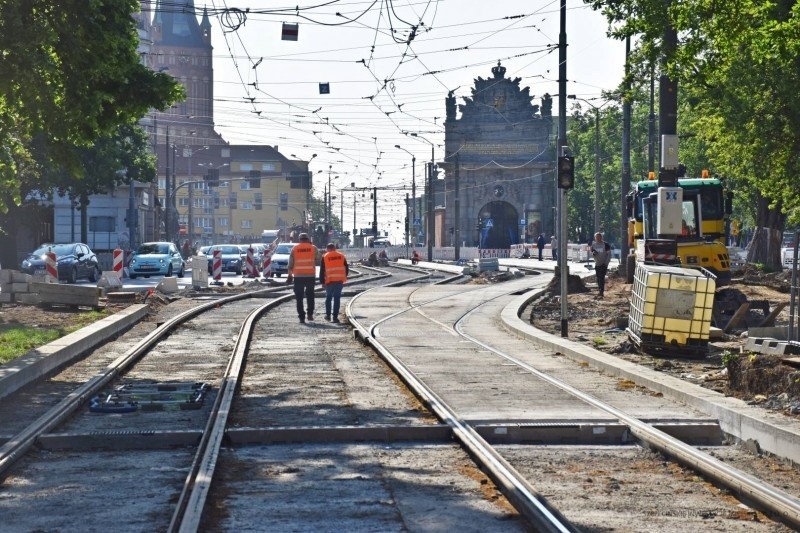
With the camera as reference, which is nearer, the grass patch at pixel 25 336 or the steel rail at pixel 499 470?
the steel rail at pixel 499 470

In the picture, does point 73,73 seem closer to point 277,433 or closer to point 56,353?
point 56,353

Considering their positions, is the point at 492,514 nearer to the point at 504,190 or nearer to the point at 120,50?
the point at 120,50

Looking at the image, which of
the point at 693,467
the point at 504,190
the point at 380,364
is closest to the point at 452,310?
the point at 380,364

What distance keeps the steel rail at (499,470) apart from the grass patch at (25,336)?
553cm

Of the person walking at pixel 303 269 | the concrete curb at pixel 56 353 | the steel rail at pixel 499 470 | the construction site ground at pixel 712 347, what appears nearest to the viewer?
the steel rail at pixel 499 470

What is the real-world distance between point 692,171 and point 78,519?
6464 cm

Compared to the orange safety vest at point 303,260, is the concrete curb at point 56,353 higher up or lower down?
lower down

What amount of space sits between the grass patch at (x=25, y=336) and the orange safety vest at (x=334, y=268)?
15.1 feet

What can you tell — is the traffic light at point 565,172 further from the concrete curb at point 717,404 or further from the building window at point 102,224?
the building window at point 102,224

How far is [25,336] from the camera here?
66.9 ft

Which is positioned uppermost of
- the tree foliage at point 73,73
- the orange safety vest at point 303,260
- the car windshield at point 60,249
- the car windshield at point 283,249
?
the tree foliage at point 73,73

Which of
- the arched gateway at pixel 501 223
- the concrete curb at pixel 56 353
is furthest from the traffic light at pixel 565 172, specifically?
the arched gateway at pixel 501 223

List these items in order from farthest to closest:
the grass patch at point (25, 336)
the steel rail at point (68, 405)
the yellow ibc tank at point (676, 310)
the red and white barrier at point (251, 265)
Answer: the red and white barrier at point (251, 265), the yellow ibc tank at point (676, 310), the grass patch at point (25, 336), the steel rail at point (68, 405)

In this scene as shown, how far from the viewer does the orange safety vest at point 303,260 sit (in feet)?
89.2
